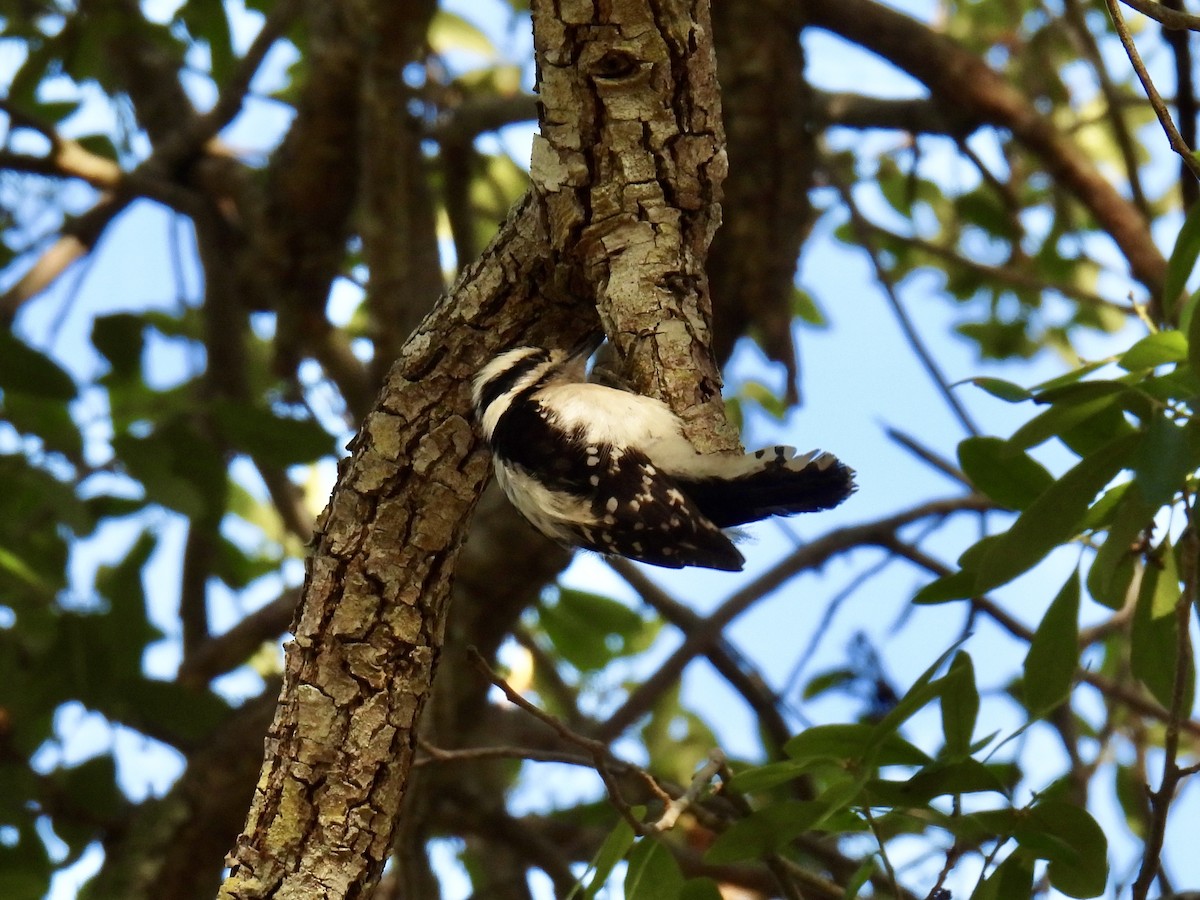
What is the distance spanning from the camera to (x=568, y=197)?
5.79 feet

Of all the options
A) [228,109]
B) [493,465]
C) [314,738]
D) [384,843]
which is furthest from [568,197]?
[228,109]

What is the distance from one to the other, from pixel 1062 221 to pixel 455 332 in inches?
122

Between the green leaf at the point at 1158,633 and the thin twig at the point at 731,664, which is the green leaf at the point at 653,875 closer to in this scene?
the green leaf at the point at 1158,633

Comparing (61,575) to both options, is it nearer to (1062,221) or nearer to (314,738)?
(314,738)

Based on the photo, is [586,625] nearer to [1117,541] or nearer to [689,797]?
[689,797]

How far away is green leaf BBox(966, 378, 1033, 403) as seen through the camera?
5.74 ft

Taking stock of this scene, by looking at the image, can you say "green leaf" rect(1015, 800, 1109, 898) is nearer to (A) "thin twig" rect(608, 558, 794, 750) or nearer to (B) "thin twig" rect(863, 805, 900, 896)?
(B) "thin twig" rect(863, 805, 900, 896)

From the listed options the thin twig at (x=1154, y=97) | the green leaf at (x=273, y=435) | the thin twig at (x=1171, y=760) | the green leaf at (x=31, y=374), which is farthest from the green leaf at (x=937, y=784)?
A: the green leaf at (x=31, y=374)

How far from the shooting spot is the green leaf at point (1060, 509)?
5.79ft

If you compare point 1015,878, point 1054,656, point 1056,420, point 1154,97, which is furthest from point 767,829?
point 1154,97

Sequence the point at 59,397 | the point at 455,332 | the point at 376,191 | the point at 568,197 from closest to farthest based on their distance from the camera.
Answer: the point at 568,197 → the point at 455,332 → the point at 59,397 → the point at 376,191

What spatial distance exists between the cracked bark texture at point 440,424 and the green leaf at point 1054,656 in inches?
26.0

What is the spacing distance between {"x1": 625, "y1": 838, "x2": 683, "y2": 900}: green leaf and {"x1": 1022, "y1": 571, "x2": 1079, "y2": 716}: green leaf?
1.80 feet

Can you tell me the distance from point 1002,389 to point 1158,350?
0.25m
